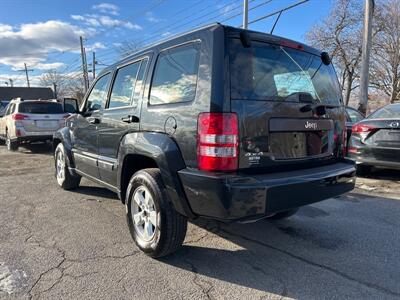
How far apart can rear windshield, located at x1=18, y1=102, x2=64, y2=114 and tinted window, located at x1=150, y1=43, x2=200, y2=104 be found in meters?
8.84

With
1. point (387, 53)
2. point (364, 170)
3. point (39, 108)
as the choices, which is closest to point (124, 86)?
point (364, 170)

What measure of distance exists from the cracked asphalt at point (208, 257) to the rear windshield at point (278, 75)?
1.52m

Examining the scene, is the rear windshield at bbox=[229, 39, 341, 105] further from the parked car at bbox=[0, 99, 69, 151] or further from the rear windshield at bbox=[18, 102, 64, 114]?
the rear windshield at bbox=[18, 102, 64, 114]

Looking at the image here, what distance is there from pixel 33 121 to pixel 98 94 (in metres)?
7.15

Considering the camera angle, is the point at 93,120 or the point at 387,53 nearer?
the point at 93,120

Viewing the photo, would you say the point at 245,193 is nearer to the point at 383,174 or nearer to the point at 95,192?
the point at 95,192

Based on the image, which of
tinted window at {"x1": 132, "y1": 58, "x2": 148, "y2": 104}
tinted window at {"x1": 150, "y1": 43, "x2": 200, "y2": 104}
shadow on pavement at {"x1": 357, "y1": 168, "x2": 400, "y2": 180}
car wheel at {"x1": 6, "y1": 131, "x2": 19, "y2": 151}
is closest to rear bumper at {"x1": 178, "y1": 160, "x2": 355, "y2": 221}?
tinted window at {"x1": 150, "y1": 43, "x2": 200, "y2": 104}

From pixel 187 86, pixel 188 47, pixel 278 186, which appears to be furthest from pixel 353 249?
pixel 188 47

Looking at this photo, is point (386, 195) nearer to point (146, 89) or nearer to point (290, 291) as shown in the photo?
point (290, 291)

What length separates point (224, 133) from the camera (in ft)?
8.91

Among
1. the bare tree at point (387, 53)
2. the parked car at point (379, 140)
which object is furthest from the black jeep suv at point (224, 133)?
the bare tree at point (387, 53)

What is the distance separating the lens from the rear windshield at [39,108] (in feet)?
36.0

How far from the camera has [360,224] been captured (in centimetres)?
437

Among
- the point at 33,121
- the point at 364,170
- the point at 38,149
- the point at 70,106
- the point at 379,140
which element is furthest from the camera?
the point at 38,149
